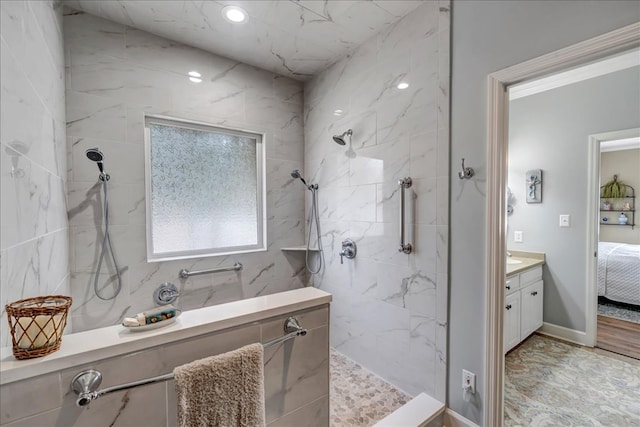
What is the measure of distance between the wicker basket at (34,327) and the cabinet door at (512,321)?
3.14m

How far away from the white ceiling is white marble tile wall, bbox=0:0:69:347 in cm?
50

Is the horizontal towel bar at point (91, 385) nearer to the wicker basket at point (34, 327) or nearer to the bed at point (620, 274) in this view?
the wicker basket at point (34, 327)

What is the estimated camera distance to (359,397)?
2.06 metres

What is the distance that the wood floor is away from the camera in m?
2.69

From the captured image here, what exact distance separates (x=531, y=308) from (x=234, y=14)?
3.90 meters

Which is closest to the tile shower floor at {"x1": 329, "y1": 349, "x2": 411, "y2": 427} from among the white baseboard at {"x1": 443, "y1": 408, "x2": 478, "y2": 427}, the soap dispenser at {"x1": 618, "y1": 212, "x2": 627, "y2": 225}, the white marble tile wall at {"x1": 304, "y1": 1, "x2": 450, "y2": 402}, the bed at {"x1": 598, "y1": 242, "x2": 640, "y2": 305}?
the white marble tile wall at {"x1": 304, "y1": 1, "x2": 450, "y2": 402}

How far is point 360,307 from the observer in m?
2.43

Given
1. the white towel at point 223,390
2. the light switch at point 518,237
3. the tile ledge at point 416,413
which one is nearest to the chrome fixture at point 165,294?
the white towel at point 223,390

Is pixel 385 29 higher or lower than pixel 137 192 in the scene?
higher

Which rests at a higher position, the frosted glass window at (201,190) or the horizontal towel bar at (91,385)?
the frosted glass window at (201,190)

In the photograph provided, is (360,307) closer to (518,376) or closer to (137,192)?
(518,376)

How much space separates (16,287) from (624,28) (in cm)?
261

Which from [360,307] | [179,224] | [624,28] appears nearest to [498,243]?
[624,28]

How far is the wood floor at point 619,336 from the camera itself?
8.84 ft
